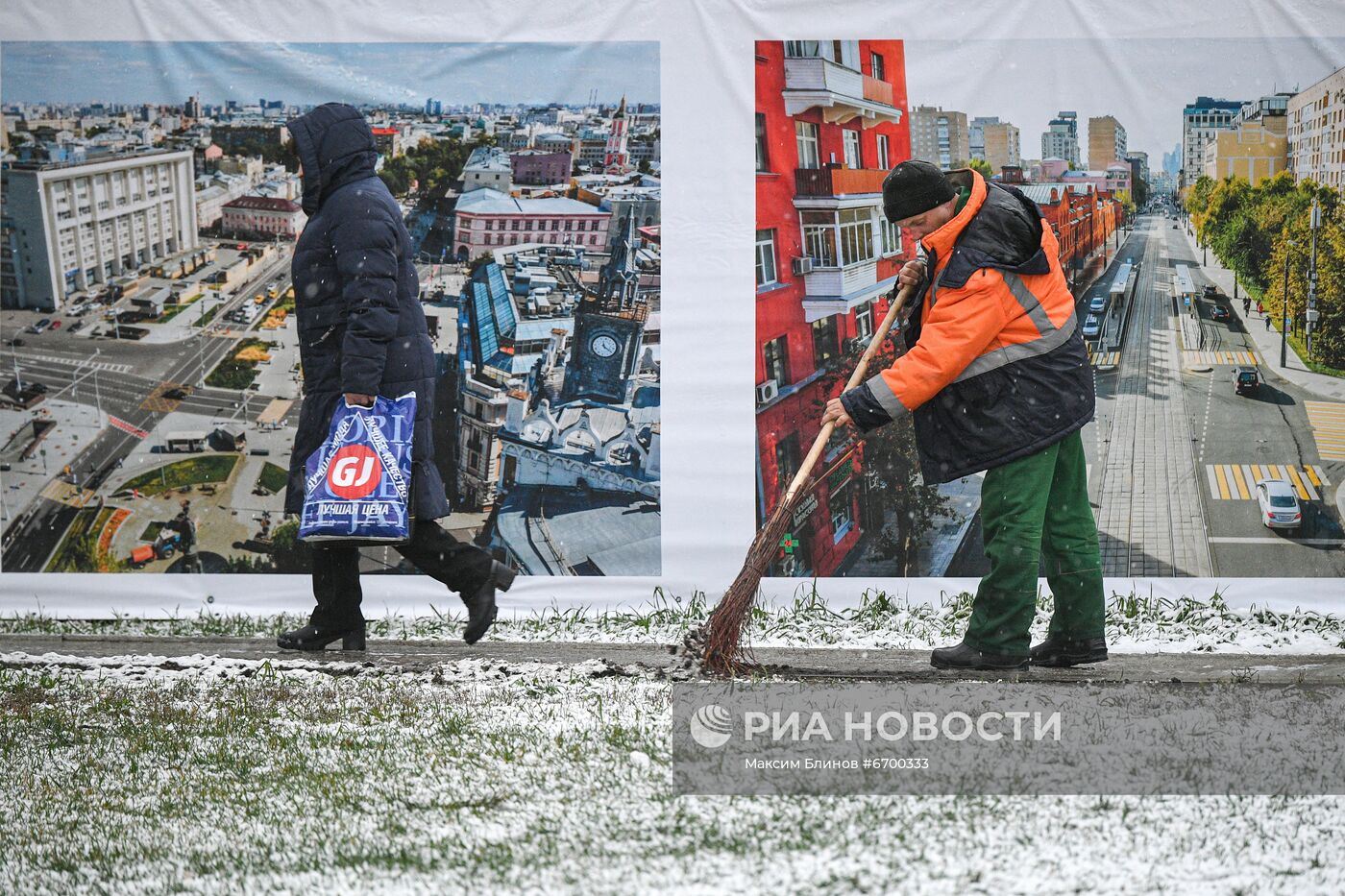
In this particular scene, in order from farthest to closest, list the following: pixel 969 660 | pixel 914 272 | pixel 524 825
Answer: pixel 914 272 < pixel 969 660 < pixel 524 825

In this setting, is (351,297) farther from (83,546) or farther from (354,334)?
(83,546)

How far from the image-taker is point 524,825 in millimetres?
2873

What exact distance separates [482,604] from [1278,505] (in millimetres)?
3468

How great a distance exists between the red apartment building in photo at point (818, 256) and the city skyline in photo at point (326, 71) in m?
0.69

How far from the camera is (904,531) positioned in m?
5.75

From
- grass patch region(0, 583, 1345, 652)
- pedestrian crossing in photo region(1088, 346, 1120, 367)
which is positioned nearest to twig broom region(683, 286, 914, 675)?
grass patch region(0, 583, 1345, 652)

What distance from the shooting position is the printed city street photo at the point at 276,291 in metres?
5.69

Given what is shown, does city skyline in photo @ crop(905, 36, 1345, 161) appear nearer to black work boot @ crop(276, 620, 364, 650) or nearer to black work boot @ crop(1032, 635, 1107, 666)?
black work boot @ crop(1032, 635, 1107, 666)

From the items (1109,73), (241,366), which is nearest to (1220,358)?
(1109,73)

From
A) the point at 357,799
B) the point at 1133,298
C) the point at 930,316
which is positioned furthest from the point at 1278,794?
the point at 1133,298

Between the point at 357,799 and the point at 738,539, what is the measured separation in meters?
2.87

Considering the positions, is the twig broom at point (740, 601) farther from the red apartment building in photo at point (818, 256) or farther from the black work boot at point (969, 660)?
the red apartment building in photo at point (818, 256)

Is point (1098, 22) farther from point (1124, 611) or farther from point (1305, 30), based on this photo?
point (1124, 611)

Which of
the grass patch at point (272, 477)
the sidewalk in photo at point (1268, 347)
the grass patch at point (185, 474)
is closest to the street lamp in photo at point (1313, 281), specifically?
the sidewalk in photo at point (1268, 347)
